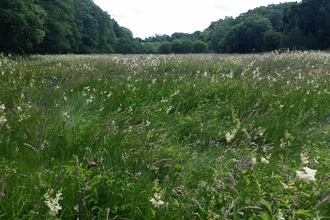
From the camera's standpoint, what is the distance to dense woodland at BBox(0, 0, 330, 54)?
22750 millimetres

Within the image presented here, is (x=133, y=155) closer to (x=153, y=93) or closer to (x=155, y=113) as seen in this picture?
(x=155, y=113)

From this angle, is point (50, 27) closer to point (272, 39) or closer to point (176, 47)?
point (272, 39)

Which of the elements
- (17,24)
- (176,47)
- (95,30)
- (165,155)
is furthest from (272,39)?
(165,155)

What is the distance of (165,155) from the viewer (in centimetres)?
246

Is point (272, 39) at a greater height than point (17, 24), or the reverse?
point (17, 24)

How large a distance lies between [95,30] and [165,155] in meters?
57.6

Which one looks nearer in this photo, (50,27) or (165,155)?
(165,155)

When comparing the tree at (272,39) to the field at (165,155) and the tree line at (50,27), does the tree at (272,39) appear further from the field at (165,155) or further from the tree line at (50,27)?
the field at (165,155)

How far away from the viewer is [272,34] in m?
46.0

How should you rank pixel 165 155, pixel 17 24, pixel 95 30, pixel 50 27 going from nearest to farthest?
pixel 165 155, pixel 17 24, pixel 50 27, pixel 95 30

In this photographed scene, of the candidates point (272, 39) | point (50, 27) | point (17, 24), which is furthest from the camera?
point (272, 39)

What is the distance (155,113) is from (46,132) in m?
1.81

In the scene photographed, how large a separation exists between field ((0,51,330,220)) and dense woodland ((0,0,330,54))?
1126 centimetres

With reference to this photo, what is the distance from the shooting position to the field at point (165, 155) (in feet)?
5.21
